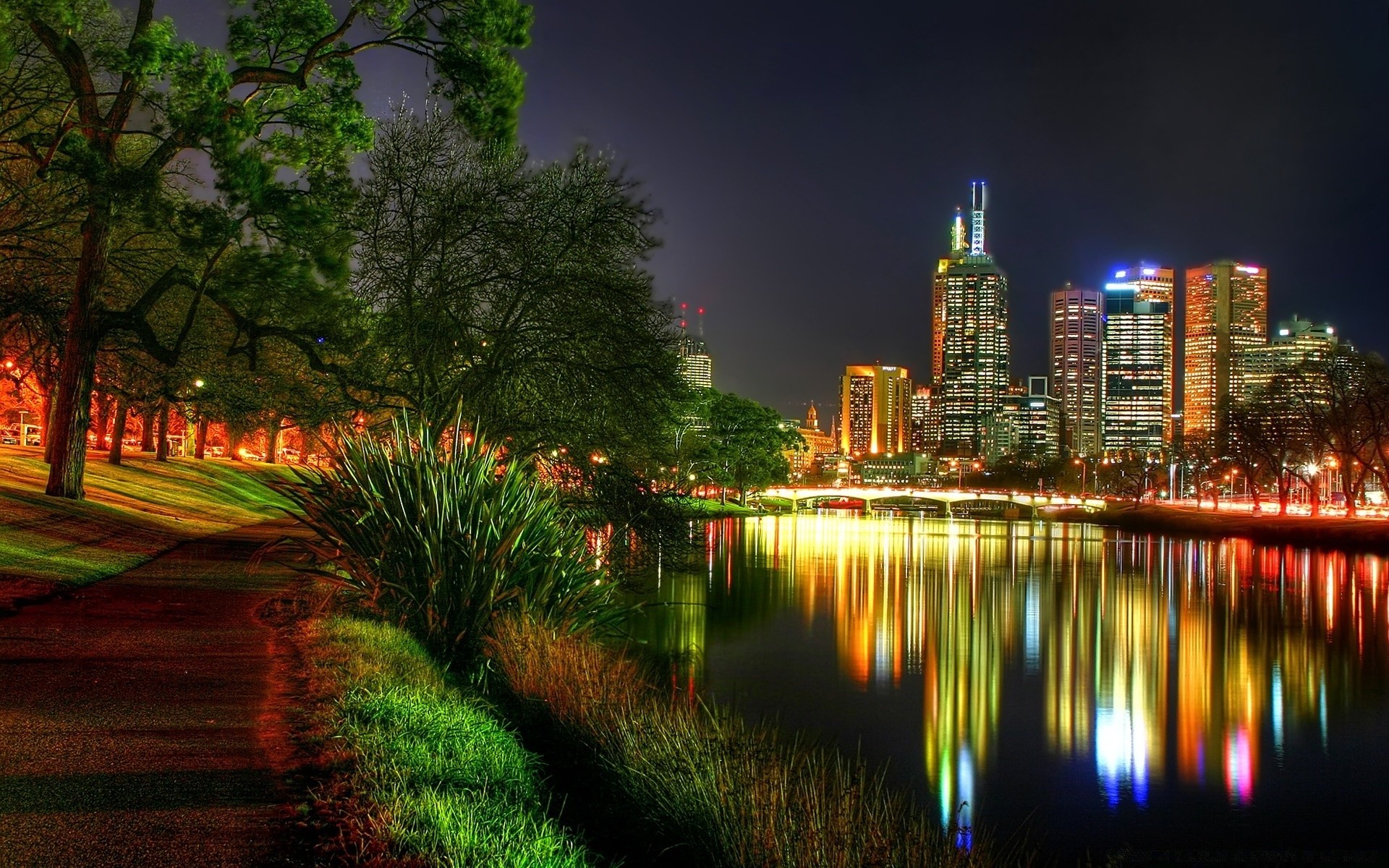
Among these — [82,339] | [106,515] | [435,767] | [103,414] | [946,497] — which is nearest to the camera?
[435,767]

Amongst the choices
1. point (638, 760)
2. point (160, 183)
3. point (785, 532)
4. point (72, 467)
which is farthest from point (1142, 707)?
point (785, 532)

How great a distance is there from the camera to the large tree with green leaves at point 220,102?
19.2 meters

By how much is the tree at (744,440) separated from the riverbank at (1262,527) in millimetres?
30865

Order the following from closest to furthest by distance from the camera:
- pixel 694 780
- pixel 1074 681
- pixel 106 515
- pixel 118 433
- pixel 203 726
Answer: pixel 694 780, pixel 203 726, pixel 1074 681, pixel 106 515, pixel 118 433

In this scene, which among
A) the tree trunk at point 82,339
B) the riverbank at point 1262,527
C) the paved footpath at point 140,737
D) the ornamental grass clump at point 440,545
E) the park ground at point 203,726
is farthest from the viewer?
the riverbank at point 1262,527

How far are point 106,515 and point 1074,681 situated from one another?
21.4 m

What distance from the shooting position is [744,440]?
332 feet

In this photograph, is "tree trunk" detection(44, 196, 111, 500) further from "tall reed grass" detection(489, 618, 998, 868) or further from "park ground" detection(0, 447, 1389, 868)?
"tall reed grass" detection(489, 618, 998, 868)

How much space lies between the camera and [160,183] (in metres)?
20.8

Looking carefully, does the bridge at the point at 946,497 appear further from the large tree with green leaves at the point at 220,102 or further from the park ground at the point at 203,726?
the park ground at the point at 203,726

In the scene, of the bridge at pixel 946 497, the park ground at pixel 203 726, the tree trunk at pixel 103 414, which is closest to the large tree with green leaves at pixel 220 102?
the park ground at pixel 203 726

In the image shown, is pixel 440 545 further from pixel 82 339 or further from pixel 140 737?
pixel 82 339

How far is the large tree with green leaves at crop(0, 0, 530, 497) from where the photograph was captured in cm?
1920

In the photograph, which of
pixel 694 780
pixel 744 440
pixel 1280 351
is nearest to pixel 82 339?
pixel 694 780
